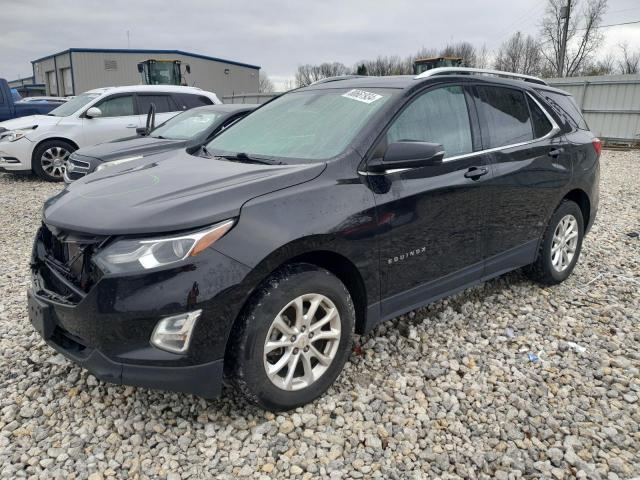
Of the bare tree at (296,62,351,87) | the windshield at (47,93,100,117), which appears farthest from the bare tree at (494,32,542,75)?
the windshield at (47,93,100,117)

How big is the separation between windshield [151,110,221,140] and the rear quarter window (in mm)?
4616

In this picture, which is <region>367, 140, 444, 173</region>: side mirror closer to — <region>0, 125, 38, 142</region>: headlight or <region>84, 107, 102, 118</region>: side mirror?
<region>84, 107, 102, 118</region>: side mirror

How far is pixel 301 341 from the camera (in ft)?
8.56

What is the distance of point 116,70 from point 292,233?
155ft

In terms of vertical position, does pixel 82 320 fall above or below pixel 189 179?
below

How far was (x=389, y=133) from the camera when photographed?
2975mm

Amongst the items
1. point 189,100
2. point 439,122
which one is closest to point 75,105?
point 189,100

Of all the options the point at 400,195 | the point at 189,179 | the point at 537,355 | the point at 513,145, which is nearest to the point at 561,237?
the point at 513,145

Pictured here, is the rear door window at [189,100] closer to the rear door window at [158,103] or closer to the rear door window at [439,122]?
the rear door window at [158,103]

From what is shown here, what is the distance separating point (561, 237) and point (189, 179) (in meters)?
3.19

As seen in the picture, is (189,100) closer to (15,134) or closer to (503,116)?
(15,134)

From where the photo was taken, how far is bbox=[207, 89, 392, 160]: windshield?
3.00 metres

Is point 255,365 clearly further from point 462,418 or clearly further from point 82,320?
point 462,418

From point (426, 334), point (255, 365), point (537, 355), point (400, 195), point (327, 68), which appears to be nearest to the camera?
point (255, 365)
